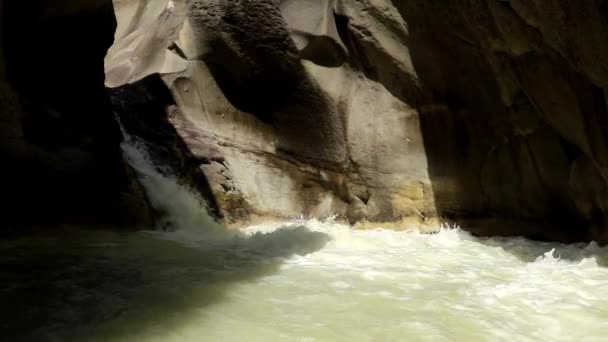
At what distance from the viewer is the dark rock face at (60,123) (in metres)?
6.37

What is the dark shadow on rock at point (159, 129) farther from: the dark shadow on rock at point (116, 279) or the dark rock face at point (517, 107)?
the dark rock face at point (517, 107)

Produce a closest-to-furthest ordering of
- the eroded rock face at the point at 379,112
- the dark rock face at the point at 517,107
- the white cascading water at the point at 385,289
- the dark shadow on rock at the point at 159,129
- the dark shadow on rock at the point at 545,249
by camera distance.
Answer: the white cascading water at the point at 385,289
the dark rock face at the point at 517,107
the dark shadow on rock at the point at 545,249
the eroded rock face at the point at 379,112
the dark shadow on rock at the point at 159,129

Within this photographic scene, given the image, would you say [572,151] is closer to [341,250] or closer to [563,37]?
[563,37]

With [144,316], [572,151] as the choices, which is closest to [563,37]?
[572,151]

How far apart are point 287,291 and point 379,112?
16.4ft

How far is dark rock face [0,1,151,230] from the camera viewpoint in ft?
20.9

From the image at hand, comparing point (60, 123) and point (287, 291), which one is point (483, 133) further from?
point (60, 123)

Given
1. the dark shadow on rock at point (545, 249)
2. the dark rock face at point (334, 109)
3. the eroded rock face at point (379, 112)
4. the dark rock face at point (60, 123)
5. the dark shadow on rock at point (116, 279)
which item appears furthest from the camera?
the eroded rock face at point (379, 112)

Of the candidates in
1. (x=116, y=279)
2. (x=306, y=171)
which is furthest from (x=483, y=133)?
(x=116, y=279)

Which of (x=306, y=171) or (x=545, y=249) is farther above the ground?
(x=306, y=171)

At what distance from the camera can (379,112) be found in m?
8.65

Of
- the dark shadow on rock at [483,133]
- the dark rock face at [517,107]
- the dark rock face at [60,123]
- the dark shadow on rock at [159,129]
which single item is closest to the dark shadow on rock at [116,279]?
the dark rock face at [60,123]

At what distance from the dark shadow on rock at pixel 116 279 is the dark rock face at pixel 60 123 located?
0.77 meters

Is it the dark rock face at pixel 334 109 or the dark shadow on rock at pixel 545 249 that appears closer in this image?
the dark shadow on rock at pixel 545 249
